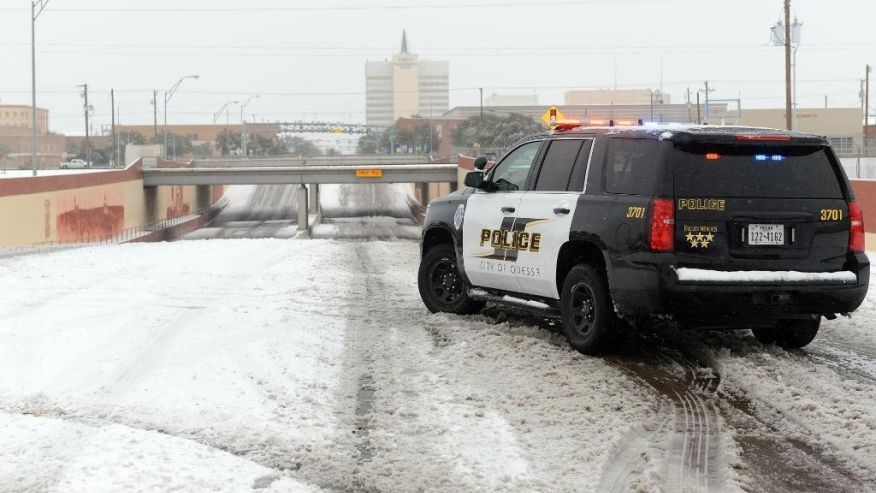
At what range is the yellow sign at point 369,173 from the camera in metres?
77.2

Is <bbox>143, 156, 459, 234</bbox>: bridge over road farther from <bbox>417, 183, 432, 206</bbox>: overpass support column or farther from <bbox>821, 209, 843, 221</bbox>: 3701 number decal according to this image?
<bbox>821, 209, 843, 221</bbox>: 3701 number decal

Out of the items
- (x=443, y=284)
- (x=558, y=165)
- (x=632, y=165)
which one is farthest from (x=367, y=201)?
(x=632, y=165)

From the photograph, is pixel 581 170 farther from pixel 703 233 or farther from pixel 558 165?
pixel 703 233

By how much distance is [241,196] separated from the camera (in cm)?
11238

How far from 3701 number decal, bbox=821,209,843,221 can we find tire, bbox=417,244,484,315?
3.72 m

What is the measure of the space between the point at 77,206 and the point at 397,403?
46.6 meters

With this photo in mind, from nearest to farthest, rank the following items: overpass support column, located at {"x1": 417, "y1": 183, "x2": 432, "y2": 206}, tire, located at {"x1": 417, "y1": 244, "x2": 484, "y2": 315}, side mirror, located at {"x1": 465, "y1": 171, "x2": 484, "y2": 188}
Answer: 1. side mirror, located at {"x1": 465, "y1": 171, "x2": 484, "y2": 188}
2. tire, located at {"x1": 417, "y1": 244, "x2": 484, "y2": 315}
3. overpass support column, located at {"x1": 417, "y1": 183, "x2": 432, "y2": 206}

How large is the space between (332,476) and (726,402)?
9.85 ft

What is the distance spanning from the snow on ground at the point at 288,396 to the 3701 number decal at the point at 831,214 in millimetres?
1999

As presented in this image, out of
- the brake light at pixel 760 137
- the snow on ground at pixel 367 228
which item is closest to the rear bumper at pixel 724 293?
the brake light at pixel 760 137

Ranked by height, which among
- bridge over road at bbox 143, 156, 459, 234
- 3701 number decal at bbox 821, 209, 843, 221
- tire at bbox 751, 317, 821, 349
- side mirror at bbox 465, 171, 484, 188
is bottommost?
tire at bbox 751, 317, 821, 349

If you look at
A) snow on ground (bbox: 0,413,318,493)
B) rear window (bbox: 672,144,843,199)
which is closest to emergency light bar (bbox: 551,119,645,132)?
rear window (bbox: 672,144,843,199)

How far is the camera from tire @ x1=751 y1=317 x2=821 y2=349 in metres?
8.91

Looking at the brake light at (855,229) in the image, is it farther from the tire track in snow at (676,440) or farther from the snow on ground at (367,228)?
the snow on ground at (367,228)
